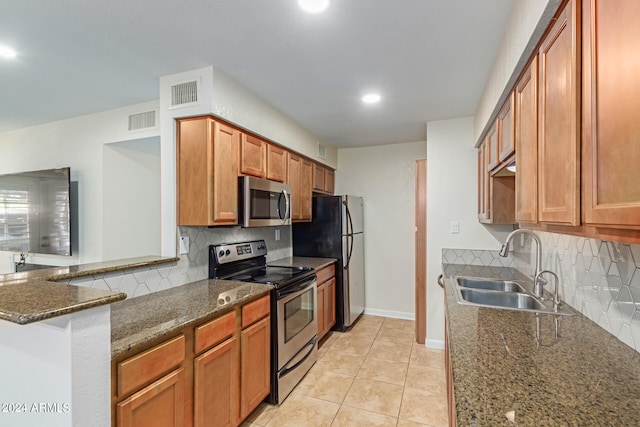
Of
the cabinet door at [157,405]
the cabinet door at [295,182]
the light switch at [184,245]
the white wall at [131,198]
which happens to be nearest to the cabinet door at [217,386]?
the cabinet door at [157,405]

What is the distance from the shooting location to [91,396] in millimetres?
1029

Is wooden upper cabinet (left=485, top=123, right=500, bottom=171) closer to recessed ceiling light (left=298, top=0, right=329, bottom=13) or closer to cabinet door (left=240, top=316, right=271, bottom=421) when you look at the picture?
recessed ceiling light (left=298, top=0, right=329, bottom=13)

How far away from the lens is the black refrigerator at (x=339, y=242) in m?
3.72

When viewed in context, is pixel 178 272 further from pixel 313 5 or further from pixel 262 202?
pixel 313 5

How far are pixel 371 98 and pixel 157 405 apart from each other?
2.58 m

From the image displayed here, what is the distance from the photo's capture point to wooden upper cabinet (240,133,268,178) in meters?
2.48

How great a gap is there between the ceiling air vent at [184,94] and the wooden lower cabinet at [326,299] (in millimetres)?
1967

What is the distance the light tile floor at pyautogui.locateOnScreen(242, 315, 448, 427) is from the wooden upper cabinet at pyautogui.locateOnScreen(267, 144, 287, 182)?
1.83 m

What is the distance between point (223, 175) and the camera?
7.40 ft

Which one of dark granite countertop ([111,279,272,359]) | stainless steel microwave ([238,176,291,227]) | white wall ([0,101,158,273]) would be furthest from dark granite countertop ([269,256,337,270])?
white wall ([0,101,158,273])

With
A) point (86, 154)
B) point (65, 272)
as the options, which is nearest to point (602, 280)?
point (65, 272)

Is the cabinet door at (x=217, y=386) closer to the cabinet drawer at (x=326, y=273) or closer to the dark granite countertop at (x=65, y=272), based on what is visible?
the dark granite countertop at (x=65, y=272)

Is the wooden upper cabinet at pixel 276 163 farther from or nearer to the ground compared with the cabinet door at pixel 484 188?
farther from the ground

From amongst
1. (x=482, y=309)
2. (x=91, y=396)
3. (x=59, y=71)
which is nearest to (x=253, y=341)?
(x=91, y=396)
